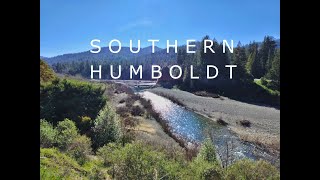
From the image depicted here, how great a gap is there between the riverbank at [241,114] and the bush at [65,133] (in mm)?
1407

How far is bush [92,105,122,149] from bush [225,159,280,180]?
1573mm

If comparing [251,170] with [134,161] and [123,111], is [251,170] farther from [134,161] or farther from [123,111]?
[123,111]

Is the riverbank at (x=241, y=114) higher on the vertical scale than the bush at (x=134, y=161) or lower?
higher

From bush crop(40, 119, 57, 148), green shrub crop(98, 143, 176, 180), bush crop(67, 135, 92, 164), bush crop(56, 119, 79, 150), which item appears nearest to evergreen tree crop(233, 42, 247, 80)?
green shrub crop(98, 143, 176, 180)

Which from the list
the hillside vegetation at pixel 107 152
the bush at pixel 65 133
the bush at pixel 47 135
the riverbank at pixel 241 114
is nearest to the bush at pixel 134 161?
the hillside vegetation at pixel 107 152

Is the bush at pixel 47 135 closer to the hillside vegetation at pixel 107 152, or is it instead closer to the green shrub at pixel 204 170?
the hillside vegetation at pixel 107 152

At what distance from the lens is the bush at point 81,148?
5.37m

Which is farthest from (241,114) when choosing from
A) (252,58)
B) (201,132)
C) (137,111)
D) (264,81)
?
(137,111)

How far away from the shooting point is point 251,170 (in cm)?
516

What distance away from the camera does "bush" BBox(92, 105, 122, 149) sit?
17.5 ft
